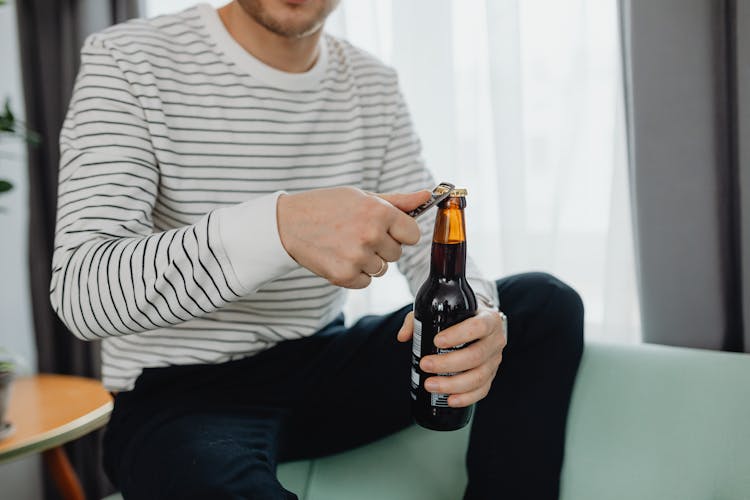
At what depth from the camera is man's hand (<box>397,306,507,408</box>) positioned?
72 centimetres

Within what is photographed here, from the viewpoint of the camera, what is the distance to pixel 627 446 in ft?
3.40

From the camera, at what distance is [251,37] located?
3.50 ft

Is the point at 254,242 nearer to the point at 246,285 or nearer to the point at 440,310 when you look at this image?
the point at 246,285

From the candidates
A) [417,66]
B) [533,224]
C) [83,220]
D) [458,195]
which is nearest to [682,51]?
[533,224]

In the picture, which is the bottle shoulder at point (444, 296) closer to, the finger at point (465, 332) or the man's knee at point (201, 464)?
the finger at point (465, 332)

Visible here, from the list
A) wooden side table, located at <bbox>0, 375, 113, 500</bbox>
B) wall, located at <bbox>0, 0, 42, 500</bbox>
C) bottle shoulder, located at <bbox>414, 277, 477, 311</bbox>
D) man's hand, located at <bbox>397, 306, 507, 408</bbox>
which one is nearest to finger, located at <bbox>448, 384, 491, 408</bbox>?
man's hand, located at <bbox>397, 306, 507, 408</bbox>

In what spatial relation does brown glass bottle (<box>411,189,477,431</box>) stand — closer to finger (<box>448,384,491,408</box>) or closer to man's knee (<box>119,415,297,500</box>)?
finger (<box>448,384,491,408</box>)

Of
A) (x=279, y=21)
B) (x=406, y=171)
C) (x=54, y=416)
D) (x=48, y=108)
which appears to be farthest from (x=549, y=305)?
(x=48, y=108)

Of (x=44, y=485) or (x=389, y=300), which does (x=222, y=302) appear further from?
(x=44, y=485)

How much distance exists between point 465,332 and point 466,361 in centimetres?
4

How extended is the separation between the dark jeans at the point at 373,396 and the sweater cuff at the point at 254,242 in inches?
11.7

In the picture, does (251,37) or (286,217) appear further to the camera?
(251,37)

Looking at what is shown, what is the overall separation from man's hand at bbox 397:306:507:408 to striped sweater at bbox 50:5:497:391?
0.20m

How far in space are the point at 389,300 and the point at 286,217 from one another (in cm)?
106
